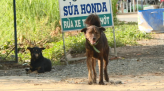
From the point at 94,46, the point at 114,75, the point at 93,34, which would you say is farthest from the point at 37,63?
the point at 93,34

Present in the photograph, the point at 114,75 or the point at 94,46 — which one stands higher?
the point at 94,46

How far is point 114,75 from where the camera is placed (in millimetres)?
8312

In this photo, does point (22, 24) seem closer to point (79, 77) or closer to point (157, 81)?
point (79, 77)

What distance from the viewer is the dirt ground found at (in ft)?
20.6

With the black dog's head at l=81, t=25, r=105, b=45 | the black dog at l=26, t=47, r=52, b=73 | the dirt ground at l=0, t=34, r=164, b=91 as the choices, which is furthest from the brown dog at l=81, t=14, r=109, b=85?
the black dog at l=26, t=47, r=52, b=73

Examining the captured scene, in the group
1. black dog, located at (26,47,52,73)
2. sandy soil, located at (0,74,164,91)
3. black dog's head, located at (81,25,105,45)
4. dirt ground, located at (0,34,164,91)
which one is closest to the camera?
sandy soil, located at (0,74,164,91)

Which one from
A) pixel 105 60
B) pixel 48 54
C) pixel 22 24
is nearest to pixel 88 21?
pixel 105 60

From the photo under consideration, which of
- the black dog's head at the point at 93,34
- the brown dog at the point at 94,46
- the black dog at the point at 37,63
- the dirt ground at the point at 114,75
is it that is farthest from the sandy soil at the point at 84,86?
the black dog at the point at 37,63

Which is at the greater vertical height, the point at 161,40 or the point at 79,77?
the point at 161,40

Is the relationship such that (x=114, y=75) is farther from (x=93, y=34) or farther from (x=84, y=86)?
(x=93, y=34)

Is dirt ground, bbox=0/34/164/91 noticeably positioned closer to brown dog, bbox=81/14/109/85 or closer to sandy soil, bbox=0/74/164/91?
sandy soil, bbox=0/74/164/91

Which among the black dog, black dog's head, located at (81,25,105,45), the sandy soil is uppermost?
black dog's head, located at (81,25,105,45)

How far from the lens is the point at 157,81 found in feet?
23.0

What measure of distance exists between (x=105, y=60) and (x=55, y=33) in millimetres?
7343
